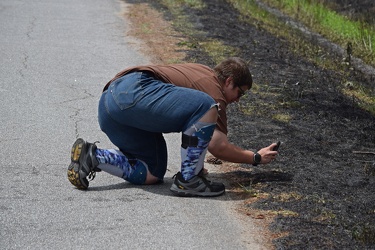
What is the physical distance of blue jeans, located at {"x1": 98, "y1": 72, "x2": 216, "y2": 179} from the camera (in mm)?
6207

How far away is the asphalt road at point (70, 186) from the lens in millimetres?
5492

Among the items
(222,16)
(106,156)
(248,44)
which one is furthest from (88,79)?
(222,16)

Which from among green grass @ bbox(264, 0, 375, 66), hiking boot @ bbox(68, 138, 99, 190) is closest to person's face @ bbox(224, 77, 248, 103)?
hiking boot @ bbox(68, 138, 99, 190)

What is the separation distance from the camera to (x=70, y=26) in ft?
47.6

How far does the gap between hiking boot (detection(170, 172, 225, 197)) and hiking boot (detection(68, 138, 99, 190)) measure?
1.95ft

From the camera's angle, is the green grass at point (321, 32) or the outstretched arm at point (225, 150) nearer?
the outstretched arm at point (225, 150)

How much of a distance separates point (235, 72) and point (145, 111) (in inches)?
27.9

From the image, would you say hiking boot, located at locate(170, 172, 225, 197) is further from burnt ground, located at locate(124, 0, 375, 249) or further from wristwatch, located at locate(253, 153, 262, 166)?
wristwatch, located at locate(253, 153, 262, 166)

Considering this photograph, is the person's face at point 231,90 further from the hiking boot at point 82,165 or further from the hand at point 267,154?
the hiking boot at point 82,165

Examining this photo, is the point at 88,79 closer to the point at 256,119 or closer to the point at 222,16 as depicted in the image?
the point at 256,119

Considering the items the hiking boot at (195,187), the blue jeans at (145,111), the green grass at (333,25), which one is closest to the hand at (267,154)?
the hiking boot at (195,187)

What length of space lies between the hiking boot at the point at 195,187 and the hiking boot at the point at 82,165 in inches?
23.3

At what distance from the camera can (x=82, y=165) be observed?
6.43 m

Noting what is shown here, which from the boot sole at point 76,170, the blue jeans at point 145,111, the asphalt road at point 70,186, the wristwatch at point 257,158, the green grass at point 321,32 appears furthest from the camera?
the green grass at point 321,32
